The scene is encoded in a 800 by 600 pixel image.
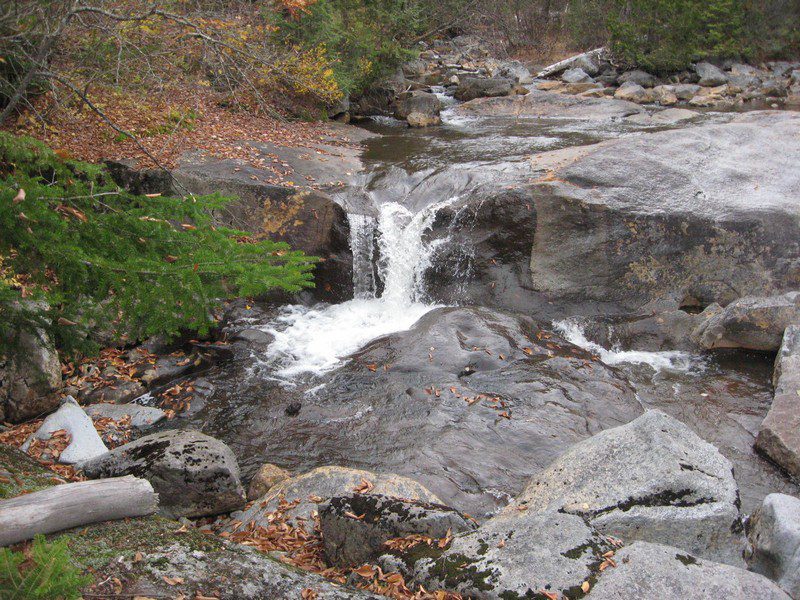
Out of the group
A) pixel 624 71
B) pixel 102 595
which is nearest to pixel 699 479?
pixel 102 595

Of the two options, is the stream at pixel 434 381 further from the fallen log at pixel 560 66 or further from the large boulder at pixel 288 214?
the fallen log at pixel 560 66

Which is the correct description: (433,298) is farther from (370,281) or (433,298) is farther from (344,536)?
(344,536)

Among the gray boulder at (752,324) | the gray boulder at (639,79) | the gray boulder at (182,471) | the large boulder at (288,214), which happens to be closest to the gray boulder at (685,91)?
the gray boulder at (639,79)

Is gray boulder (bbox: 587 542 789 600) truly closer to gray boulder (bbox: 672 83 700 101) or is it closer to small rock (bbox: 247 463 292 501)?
small rock (bbox: 247 463 292 501)

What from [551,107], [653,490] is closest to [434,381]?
[653,490]

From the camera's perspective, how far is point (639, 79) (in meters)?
23.4

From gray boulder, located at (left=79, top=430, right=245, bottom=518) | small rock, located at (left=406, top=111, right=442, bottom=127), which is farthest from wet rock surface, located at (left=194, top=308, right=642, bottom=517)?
small rock, located at (left=406, top=111, right=442, bottom=127)

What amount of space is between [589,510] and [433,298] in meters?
5.80

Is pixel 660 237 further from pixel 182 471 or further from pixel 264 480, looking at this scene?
pixel 182 471

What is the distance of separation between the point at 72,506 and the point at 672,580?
329 cm

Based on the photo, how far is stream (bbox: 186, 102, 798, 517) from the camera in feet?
20.8

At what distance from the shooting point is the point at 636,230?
9.32 meters

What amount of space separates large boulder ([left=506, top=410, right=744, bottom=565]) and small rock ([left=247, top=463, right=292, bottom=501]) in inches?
86.5

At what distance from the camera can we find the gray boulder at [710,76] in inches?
912
